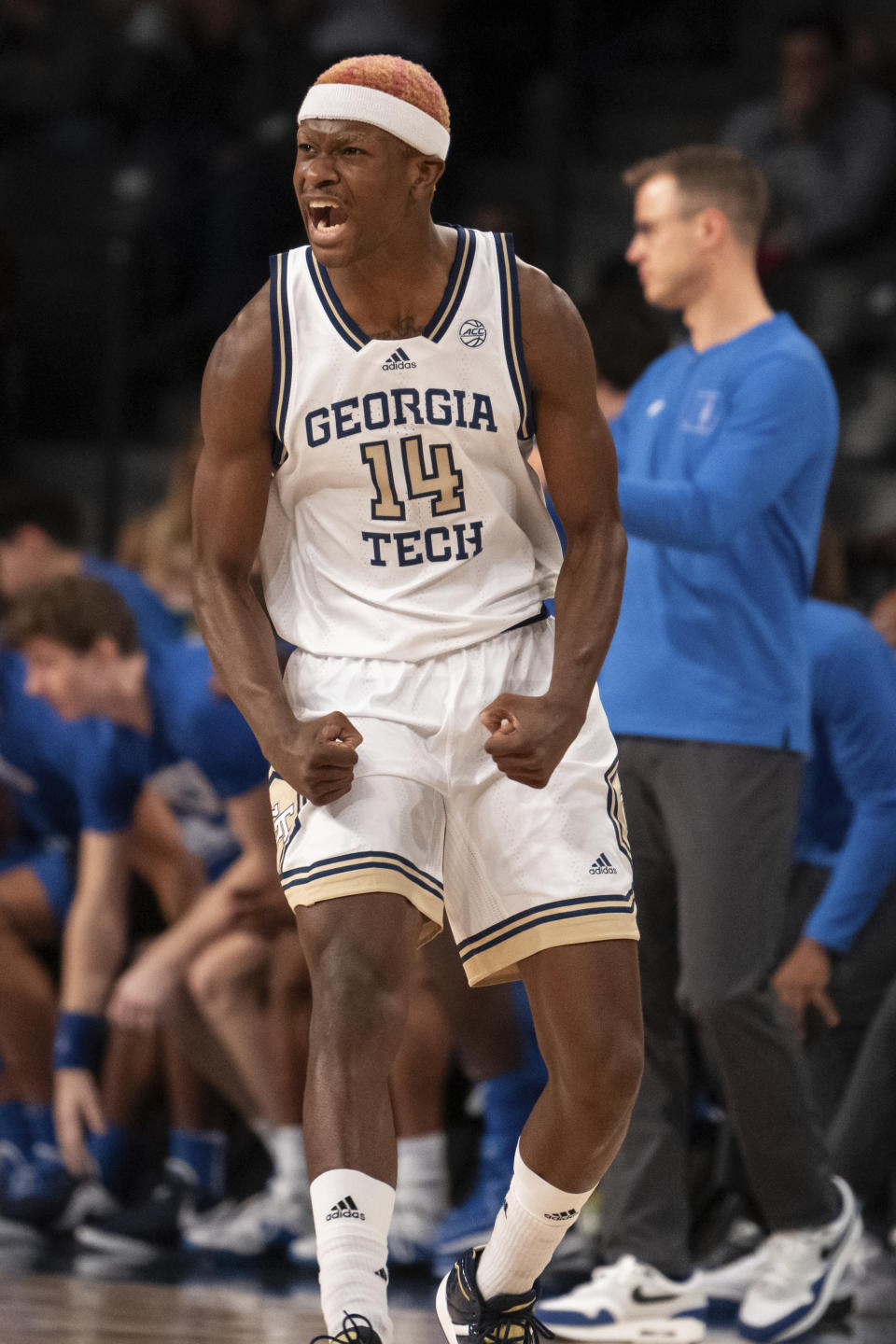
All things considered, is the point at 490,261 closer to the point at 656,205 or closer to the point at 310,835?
the point at 310,835

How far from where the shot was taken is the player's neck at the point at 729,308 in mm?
3998

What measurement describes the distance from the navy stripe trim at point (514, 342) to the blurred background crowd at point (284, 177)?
3.07 meters

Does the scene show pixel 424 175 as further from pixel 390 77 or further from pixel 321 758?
pixel 321 758

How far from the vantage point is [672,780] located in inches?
147

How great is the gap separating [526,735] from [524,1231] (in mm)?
729

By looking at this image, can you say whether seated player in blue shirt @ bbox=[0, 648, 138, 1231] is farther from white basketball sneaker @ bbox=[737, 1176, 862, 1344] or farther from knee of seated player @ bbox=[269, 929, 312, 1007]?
white basketball sneaker @ bbox=[737, 1176, 862, 1344]

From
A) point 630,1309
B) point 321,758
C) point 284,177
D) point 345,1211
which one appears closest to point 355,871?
point 321,758

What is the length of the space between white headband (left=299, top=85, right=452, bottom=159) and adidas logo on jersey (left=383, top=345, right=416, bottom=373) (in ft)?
0.88

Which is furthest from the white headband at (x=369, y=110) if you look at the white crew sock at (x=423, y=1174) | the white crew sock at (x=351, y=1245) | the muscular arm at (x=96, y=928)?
the muscular arm at (x=96, y=928)

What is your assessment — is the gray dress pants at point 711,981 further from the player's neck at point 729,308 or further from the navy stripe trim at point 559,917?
the navy stripe trim at point 559,917

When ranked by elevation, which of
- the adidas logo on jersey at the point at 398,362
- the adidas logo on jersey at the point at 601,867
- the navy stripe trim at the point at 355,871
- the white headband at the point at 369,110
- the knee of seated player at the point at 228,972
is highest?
the white headband at the point at 369,110

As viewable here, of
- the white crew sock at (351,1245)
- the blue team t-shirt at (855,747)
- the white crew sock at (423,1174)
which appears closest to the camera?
the white crew sock at (351,1245)

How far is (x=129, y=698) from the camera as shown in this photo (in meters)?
5.18

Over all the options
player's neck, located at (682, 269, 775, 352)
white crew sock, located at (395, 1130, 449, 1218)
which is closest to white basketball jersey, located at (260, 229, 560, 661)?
player's neck, located at (682, 269, 775, 352)
